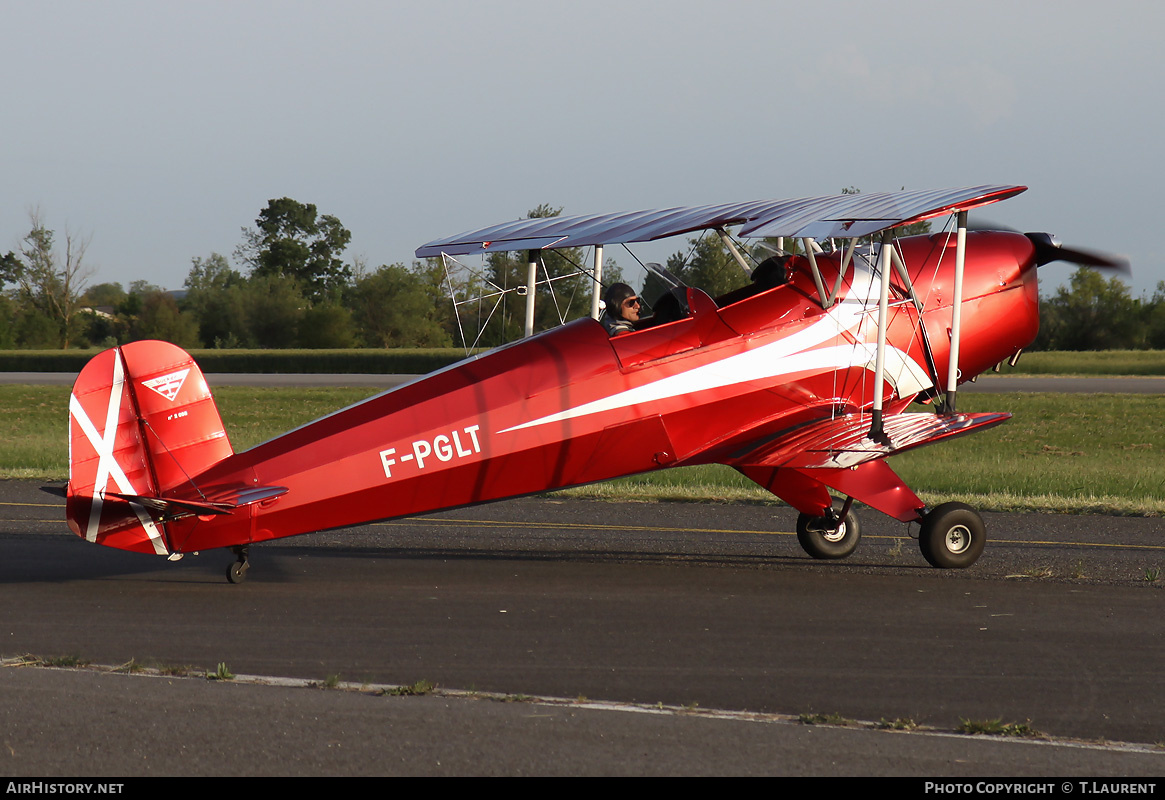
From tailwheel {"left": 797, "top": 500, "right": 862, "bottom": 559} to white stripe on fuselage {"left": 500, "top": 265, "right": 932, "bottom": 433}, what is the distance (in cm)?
124

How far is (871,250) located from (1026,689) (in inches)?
207

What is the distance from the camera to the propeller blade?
1084 cm

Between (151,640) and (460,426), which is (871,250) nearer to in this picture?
(460,426)

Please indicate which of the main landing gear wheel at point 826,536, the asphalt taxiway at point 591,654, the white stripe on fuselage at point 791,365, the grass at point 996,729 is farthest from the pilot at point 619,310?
the grass at point 996,729

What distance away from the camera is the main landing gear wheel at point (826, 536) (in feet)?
33.1

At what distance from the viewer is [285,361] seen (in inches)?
2435

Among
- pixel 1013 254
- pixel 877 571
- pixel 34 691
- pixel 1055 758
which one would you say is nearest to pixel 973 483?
pixel 1013 254

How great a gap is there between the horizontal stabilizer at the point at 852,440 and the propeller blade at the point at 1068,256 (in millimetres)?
2382

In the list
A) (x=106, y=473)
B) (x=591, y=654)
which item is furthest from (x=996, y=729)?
(x=106, y=473)

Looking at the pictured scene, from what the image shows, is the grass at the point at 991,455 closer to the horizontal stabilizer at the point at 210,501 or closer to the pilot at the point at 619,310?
the pilot at the point at 619,310

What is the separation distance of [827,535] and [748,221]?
2832mm

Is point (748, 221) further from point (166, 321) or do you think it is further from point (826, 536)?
point (166, 321)

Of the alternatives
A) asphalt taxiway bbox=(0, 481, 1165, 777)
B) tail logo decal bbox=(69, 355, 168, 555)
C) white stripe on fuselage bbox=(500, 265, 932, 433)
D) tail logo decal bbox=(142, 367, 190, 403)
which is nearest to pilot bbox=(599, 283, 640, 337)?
white stripe on fuselage bbox=(500, 265, 932, 433)

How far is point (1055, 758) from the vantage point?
4.73 m
